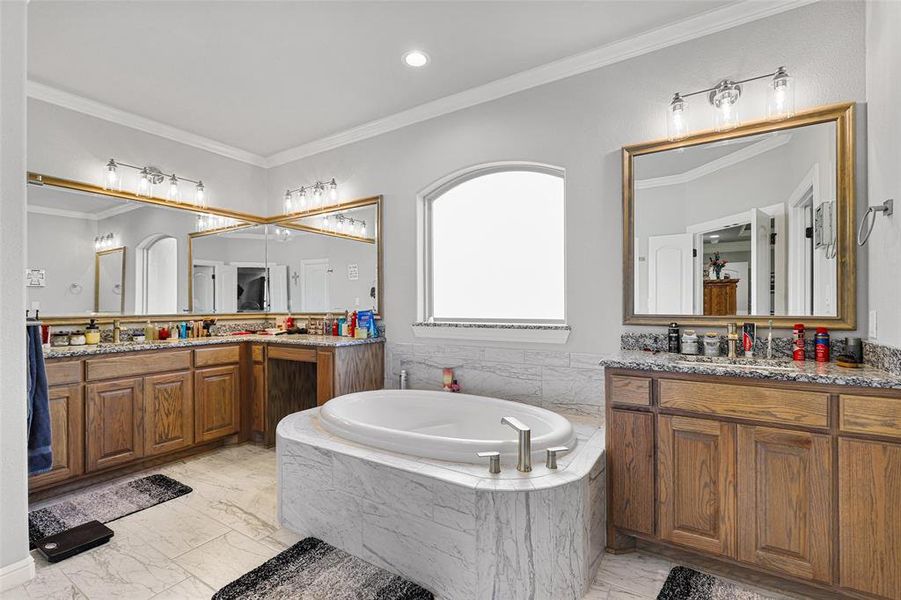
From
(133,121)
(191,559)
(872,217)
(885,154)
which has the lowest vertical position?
(191,559)

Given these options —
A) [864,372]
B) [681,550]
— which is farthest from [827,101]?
[681,550]

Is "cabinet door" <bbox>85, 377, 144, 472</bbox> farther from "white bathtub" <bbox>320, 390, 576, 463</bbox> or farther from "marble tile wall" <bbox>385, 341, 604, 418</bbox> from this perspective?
"marble tile wall" <bbox>385, 341, 604, 418</bbox>

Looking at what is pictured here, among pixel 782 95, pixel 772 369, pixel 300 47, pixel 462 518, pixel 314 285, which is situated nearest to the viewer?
pixel 462 518

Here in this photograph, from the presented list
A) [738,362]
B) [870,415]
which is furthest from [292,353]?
[870,415]

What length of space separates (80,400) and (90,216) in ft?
4.64

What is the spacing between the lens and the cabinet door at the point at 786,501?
1.67 metres

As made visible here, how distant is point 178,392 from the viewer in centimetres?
324

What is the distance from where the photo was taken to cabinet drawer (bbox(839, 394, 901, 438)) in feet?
5.10

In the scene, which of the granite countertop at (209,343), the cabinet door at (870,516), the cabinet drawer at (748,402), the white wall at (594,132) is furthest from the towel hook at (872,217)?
the granite countertop at (209,343)

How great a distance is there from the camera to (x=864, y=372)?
1.71 m

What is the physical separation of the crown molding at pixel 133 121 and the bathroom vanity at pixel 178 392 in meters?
1.77

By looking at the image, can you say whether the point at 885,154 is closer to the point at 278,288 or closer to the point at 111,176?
the point at 278,288

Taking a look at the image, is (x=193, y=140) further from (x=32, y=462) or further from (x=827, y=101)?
(x=827, y=101)

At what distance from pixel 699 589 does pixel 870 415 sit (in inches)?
38.0
